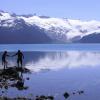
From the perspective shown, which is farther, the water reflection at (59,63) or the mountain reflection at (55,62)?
the mountain reflection at (55,62)

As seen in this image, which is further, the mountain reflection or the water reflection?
the mountain reflection

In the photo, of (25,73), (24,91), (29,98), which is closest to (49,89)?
(24,91)

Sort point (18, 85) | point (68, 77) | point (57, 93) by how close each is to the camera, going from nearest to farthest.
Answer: point (57, 93)
point (18, 85)
point (68, 77)

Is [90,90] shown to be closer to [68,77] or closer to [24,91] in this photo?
[24,91]

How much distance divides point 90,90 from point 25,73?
23721mm

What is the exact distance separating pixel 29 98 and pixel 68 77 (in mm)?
22727

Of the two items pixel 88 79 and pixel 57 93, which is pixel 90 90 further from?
pixel 88 79

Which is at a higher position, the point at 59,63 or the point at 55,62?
the point at 59,63

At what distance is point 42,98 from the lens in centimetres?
3925

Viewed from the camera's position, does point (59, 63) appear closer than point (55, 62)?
Yes

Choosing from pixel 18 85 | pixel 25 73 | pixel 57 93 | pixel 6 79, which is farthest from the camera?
pixel 25 73

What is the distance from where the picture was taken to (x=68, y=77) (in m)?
62.0

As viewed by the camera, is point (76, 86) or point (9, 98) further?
point (76, 86)

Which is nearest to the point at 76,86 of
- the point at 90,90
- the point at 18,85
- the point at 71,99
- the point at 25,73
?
the point at 90,90
